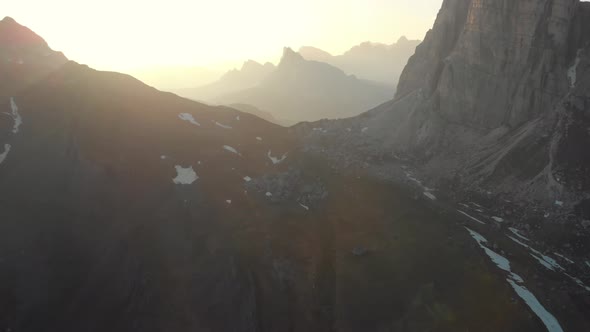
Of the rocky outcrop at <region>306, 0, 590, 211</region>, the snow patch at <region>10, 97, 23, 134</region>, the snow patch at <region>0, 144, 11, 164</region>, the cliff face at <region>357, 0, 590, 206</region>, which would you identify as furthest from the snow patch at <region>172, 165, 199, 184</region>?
the cliff face at <region>357, 0, 590, 206</region>

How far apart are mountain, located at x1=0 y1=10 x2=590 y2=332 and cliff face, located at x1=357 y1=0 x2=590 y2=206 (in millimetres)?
4011

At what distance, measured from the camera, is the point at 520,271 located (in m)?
56.4

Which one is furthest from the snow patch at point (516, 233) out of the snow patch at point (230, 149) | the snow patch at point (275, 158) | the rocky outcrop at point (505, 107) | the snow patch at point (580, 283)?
the snow patch at point (230, 149)

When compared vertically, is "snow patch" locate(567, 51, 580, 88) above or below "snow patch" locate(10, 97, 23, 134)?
above

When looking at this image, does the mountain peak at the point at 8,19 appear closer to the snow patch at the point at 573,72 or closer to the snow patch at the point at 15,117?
the snow patch at the point at 15,117

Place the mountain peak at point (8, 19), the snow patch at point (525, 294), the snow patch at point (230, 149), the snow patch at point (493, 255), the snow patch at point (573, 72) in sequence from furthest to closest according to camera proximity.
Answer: the mountain peak at point (8, 19) < the snow patch at point (230, 149) < the snow patch at point (573, 72) < the snow patch at point (493, 255) < the snow patch at point (525, 294)

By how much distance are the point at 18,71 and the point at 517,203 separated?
123m

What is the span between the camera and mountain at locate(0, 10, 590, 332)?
49.3 m

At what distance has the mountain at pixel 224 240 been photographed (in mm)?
49281

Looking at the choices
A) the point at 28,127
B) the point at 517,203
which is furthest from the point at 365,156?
the point at 28,127

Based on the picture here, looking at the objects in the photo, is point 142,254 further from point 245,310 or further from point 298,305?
point 298,305

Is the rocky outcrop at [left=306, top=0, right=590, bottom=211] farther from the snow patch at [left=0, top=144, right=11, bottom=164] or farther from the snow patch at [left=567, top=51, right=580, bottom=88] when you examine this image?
the snow patch at [left=0, top=144, right=11, bottom=164]

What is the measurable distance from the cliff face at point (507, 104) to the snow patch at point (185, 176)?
55.9 meters

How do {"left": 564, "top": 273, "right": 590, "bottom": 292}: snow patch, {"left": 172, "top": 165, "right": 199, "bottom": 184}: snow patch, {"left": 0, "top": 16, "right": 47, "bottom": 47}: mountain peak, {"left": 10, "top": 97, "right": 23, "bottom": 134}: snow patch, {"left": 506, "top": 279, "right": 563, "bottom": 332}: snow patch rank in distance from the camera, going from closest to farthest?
{"left": 506, "top": 279, "right": 563, "bottom": 332}: snow patch, {"left": 564, "top": 273, "right": 590, "bottom": 292}: snow patch, {"left": 172, "top": 165, "right": 199, "bottom": 184}: snow patch, {"left": 10, "top": 97, "right": 23, "bottom": 134}: snow patch, {"left": 0, "top": 16, "right": 47, "bottom": 47}: mountain peak
